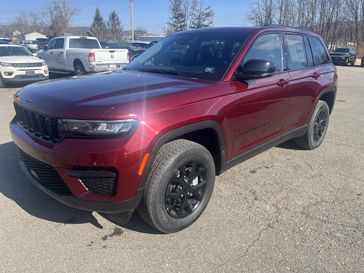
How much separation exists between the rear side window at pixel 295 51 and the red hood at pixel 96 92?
1650 mm

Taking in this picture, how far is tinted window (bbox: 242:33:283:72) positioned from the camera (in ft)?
12.2

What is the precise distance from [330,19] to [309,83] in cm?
4615

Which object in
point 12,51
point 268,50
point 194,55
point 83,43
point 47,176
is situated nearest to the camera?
point 47,176

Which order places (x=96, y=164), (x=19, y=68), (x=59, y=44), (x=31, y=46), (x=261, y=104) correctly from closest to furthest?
(x=96, y=164), (x=261, y=104), (x=19, y=68), (x=59, y=44), (x=31, y=46)

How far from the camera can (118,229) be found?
3.12 metres

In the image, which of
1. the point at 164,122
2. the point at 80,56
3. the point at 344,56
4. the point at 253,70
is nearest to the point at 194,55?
the point at 253,70

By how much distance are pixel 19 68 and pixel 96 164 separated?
34.2 feet

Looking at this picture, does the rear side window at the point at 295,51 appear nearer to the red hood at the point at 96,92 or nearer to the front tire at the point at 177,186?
the red hood at the point at 96,92

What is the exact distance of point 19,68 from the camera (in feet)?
37.6

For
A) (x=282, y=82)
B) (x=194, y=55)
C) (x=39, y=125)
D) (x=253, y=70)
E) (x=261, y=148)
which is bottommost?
(x=261, y=148)

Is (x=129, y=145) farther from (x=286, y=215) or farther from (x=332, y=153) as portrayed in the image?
(x=332, y=153)

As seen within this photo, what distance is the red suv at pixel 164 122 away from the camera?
256 centimetres

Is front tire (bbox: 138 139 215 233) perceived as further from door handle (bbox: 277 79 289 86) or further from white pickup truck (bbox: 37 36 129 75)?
white pickup truck (bbox: 37 36 129 75)

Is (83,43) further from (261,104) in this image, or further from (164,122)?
(164,122)
